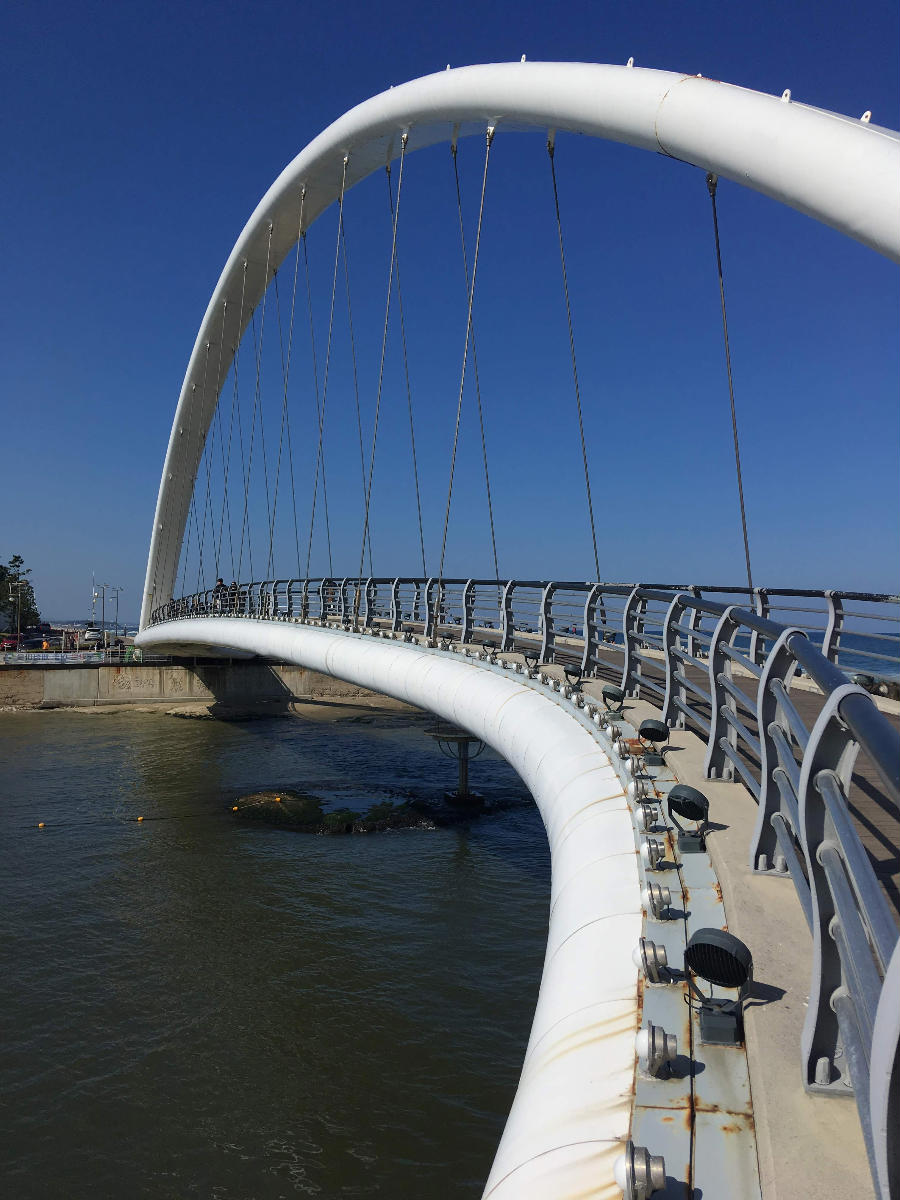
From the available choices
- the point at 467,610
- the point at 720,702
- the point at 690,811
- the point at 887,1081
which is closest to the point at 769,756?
the point at 690,811

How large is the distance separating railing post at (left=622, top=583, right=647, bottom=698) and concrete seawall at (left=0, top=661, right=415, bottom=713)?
34323 millimetres

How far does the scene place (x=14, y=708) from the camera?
136ft

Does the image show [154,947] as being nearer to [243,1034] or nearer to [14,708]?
[243,1034]

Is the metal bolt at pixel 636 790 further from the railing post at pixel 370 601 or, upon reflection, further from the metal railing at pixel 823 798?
the railing post at pixel 370 601

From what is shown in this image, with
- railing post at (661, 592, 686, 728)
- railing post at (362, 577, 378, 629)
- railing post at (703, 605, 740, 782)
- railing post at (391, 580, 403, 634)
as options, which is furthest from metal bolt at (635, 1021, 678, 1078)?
railing post at (362, 577, 378, 629)

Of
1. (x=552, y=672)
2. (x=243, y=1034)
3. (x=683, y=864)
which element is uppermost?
(x=552, y=672)

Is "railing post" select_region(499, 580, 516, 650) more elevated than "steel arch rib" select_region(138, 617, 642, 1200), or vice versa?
"railing post" select_region(499, 580, 516, 650)

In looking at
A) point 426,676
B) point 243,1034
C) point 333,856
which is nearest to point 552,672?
point 426,676

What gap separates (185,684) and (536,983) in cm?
3578

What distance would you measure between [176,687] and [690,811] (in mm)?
43379

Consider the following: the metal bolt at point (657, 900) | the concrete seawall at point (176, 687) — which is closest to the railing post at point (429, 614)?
the metal bolt at point (657, 900)

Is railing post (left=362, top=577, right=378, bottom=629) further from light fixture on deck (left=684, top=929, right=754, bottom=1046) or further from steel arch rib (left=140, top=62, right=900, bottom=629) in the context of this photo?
light fixture on deck (left=684, top=929, right=754, bottom=1046)

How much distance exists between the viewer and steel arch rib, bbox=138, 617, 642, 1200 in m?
2.56

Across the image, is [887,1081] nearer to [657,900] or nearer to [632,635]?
[657,900]
